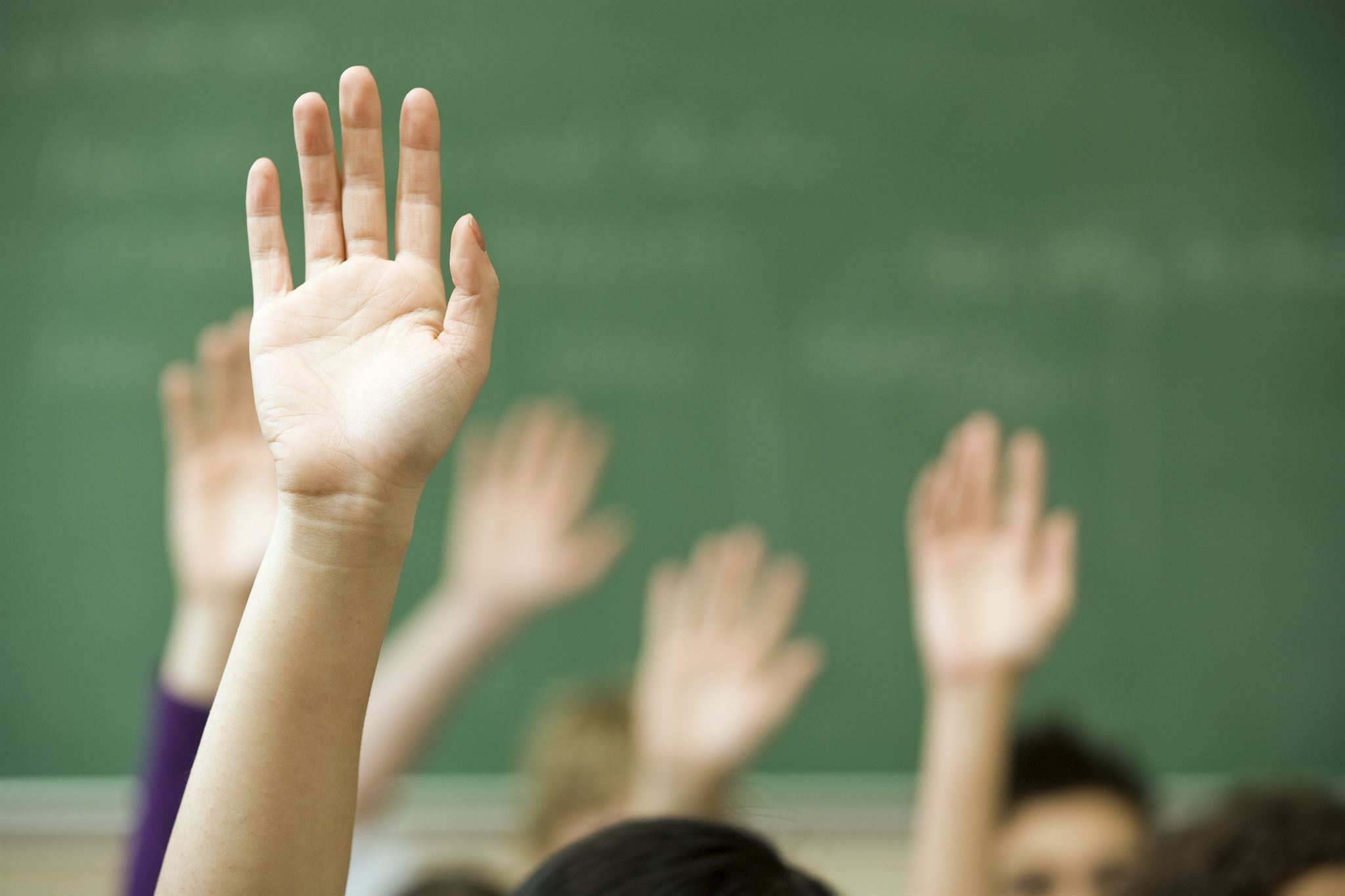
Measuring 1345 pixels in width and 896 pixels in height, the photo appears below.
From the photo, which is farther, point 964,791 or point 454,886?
point 454,886

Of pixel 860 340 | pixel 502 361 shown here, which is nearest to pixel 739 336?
pixel 860 340

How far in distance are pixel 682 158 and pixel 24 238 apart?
1381mm

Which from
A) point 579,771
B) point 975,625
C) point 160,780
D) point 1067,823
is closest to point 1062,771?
point 1067,823

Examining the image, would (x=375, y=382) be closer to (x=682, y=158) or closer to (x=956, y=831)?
(x=956, y=831)

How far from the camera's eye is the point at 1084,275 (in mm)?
2475

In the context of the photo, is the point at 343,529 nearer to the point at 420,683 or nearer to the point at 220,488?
the point at 220,488

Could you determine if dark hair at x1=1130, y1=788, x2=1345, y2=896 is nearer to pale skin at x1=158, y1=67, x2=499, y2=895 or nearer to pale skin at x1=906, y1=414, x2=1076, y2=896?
pale skin at x1=906, y1=414, x2=1076, y2=896

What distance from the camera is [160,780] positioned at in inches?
37.4

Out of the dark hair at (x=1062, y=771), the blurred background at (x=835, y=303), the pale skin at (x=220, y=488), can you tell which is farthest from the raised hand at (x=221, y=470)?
the dark hair at (x=1062, y=771)

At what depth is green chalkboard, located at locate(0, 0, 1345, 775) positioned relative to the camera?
2.44 m

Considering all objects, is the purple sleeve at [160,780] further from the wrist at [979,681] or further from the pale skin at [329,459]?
the wrist at [979,681]

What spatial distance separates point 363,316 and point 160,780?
461 millimetres

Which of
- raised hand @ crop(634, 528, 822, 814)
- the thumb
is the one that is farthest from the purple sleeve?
raised hand @ crop(634, 528, 822, 814)

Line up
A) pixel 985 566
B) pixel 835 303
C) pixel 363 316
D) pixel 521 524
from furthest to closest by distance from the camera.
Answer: pixel 835 303 < pixel 521 524 < pixel 985 566 < pixel 363 316
